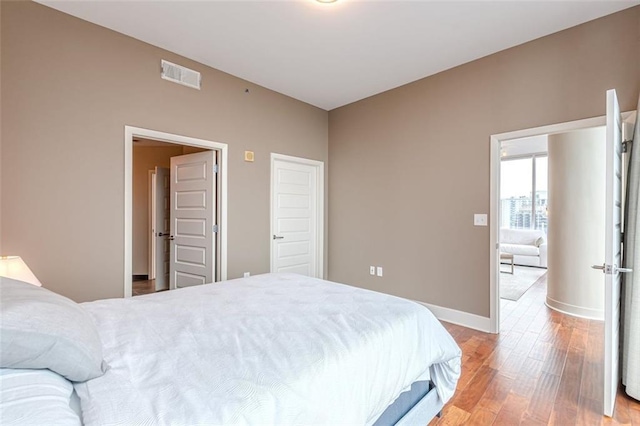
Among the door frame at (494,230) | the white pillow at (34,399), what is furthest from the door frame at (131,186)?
the door frame at (494,230)

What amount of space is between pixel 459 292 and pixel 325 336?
8.57 ft

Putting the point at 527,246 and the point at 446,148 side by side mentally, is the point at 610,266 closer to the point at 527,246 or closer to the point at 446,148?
the point at 446,148

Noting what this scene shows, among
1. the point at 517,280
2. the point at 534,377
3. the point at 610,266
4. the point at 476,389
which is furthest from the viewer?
the point at 517,280

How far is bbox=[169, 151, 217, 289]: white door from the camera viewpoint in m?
3.53

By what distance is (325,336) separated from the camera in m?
1.28

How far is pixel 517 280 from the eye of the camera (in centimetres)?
529

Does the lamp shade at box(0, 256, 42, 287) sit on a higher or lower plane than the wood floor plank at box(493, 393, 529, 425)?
higher

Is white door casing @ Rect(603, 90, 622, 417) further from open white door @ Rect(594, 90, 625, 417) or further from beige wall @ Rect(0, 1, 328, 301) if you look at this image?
beige wall @ Rect(0, 1, 328, 301)

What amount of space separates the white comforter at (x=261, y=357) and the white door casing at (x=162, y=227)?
10.5ft

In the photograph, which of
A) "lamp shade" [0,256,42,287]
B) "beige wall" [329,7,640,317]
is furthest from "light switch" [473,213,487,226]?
"lamp shade" [0,256,42,287]

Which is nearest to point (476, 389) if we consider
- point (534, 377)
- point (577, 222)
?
point (534, 377)

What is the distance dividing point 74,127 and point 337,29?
2.46 meters

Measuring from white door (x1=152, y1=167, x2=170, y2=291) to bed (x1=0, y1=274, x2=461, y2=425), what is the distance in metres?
3.21

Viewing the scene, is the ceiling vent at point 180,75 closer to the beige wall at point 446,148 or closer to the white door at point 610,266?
the beige wall at point 446,148
